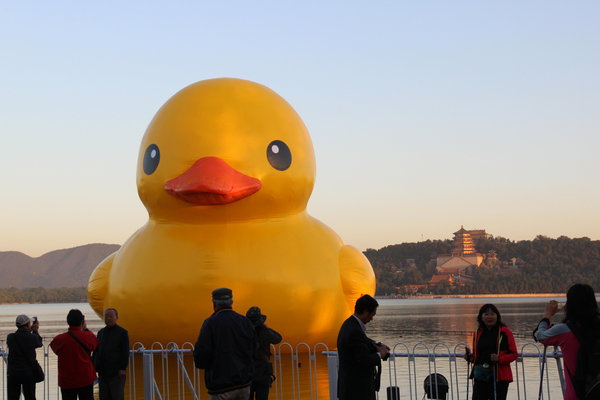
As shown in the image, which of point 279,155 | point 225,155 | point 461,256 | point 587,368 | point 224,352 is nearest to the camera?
point 587,368

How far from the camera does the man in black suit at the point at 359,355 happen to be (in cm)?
623

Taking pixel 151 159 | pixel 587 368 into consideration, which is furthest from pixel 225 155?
pixel 587 368

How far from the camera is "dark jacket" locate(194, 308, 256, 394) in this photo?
235 inches

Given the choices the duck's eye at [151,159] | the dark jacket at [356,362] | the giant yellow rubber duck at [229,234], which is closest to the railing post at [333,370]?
the giant yellow rubber duck at [229,234]

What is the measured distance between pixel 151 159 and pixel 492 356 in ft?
17.8

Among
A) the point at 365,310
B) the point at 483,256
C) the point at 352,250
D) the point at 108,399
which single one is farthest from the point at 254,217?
the point at 483,256

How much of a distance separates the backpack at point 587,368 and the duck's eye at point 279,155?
6.10 metres

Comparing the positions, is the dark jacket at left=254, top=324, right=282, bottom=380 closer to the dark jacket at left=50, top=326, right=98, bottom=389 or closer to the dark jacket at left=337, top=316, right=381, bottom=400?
the dark jacket at left=50, top=326, right=98, bottom=389

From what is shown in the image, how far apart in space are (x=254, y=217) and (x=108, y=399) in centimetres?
321

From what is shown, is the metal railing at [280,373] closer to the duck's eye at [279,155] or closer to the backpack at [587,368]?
the duck's eye at [279,155]

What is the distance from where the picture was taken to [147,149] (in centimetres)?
1119

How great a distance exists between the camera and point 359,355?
6.22 meters

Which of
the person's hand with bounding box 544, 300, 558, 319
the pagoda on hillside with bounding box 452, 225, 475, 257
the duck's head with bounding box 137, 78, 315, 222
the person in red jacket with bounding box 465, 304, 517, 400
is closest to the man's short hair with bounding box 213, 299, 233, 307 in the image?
the person's hand with bounding box 544, 300, 558, 319

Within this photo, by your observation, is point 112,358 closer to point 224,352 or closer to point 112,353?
point 112,353
